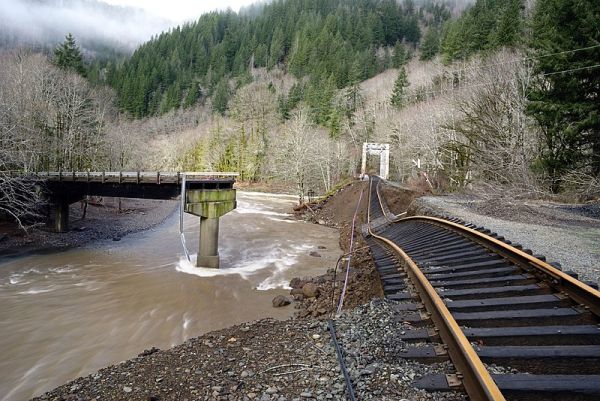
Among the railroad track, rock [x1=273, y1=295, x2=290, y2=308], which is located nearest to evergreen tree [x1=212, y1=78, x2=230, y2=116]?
rock [x1=273, y1=295, x2=290, y2=308]

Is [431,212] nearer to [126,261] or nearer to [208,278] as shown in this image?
[208,278]

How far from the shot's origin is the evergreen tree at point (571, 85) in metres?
14.1

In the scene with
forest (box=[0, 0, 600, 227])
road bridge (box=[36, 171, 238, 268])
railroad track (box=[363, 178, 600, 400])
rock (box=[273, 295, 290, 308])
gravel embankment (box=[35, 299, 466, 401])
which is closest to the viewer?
railroad track (box=[363, 178, 600, 400])

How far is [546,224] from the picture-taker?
37.8ft

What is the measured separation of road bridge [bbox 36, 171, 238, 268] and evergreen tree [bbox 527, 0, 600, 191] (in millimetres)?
14989

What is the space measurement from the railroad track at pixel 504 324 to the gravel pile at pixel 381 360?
0.11 meters

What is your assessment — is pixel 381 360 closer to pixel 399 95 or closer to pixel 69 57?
pixel 69 57

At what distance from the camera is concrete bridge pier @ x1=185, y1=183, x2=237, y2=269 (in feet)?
52.0

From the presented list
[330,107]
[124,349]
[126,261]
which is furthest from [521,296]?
[330,107]

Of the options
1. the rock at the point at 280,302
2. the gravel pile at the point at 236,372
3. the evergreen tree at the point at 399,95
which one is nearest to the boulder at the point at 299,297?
the rock at the point at 280,302

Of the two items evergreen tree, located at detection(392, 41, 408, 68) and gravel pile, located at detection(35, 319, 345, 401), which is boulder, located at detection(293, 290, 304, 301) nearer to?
gravel pile, located at detection(35, 319, 345, 401)

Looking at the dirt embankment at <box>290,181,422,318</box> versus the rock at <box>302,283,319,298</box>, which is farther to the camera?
the rock at <box>302,283,319,298</box>

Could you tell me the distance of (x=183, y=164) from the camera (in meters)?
71.4

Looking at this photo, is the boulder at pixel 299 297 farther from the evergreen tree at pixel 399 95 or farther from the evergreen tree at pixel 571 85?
the evergreen tree at pixel 399 95
